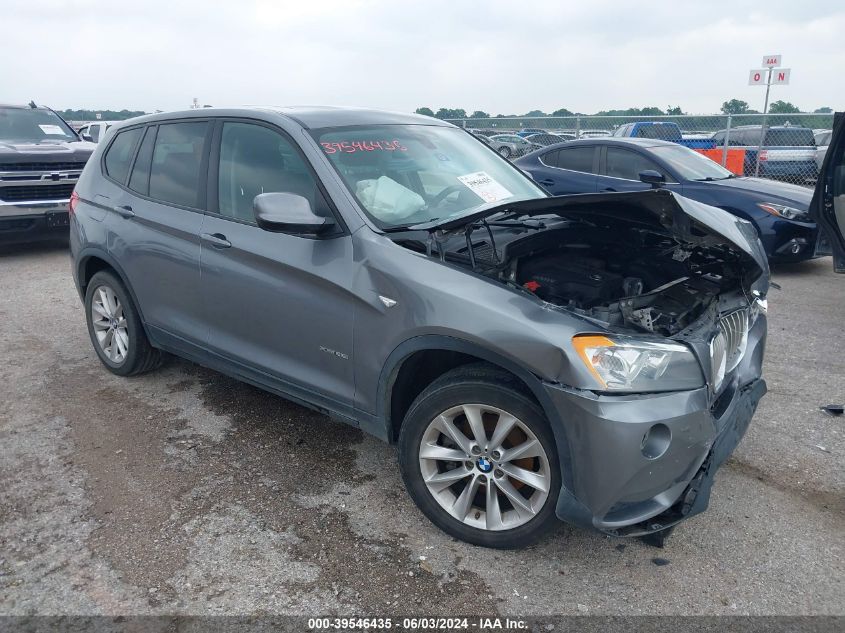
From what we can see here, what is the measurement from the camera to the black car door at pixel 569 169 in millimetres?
9219

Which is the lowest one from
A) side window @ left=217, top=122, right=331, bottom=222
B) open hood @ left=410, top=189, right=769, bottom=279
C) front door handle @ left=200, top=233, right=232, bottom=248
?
front door handle @ left=200, top=233, right=232, bottom=248

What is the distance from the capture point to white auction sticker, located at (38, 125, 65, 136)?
10188 millimetres

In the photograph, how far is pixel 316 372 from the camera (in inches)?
133

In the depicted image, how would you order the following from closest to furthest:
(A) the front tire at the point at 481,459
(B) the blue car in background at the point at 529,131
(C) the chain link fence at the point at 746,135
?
(A) the front tire at the point at 481,459 → (C) the chain link fence at the point at 746,135 → (B) the blue car in background at the point at 529,131

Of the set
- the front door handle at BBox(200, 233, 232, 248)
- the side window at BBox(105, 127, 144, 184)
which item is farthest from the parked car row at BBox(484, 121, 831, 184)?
the front door handle at BBox(200, 233, 232, 248)

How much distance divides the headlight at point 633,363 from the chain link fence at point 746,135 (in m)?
10.8

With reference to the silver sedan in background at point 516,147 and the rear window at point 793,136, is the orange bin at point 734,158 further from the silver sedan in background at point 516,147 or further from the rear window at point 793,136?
the silver sedan in background at point 516,147

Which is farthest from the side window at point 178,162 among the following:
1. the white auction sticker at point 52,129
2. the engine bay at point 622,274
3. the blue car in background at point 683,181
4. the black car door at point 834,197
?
the white auction sticker at point 52,129

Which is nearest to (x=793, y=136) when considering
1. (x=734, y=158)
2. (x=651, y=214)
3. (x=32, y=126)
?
(x=734, y=158)

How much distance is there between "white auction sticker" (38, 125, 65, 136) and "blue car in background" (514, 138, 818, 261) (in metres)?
6.80

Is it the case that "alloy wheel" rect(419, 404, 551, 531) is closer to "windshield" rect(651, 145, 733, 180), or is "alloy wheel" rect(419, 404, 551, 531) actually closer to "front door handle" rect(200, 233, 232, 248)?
"front door handle" rect(200, 233, 232, 248)

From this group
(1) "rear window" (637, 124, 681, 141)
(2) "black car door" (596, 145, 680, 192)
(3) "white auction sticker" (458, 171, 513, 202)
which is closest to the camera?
(3) "white auction sticker" (458, 171, 513, 202)

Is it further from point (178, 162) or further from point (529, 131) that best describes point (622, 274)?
point (529, 131)

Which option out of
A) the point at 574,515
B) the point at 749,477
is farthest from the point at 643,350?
the point at 749,477
